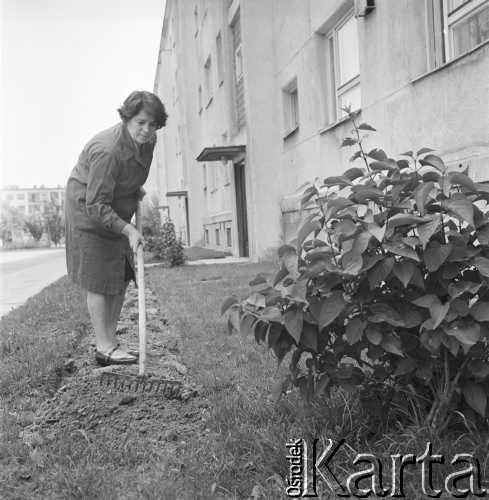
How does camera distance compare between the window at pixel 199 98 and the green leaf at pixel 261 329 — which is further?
the window at pixel 199 98

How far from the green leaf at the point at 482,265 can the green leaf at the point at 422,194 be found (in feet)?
0.79

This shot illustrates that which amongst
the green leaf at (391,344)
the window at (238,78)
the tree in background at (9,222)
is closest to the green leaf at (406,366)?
the green leaf at (391,344)

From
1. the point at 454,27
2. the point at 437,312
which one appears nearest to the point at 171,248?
the point at 454,27

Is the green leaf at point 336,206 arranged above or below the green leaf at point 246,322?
above

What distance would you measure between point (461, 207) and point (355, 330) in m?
0.55

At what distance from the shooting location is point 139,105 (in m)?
3.70

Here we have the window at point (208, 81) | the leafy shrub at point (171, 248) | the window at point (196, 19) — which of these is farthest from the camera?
the window at point (196, 19)

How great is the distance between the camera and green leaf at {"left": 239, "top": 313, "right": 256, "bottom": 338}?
7.56ft

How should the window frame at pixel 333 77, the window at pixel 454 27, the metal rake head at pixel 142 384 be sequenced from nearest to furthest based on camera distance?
the metal rake head at pixel 142 384
the window at pixel 454 27
the window frame at pixel 333 77

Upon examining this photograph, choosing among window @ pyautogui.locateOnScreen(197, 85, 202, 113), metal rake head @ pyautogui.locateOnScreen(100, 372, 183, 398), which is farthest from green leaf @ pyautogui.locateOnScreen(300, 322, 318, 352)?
window @ pyautogui.locateOnScreen(197, 85, 202, 113)

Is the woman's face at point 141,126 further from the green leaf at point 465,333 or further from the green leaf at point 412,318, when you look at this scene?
the green leaf at point 465,333

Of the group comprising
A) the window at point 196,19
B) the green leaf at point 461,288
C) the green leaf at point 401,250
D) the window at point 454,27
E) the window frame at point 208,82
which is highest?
the window at point 196,19

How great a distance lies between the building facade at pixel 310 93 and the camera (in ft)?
17.7

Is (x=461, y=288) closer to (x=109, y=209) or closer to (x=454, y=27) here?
(x=109, y=209)
